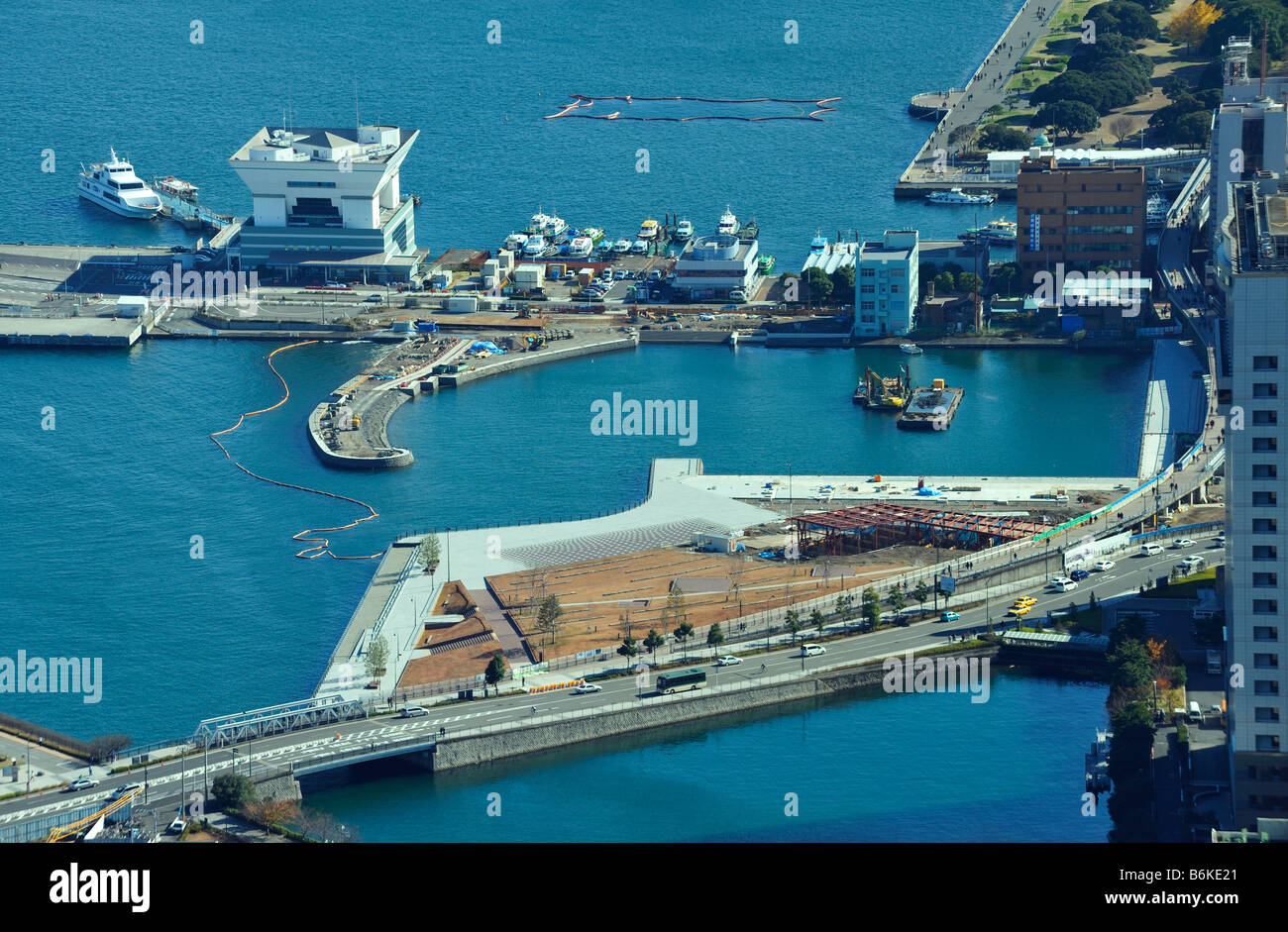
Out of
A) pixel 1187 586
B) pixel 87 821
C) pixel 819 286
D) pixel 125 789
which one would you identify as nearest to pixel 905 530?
pixel 1187 586

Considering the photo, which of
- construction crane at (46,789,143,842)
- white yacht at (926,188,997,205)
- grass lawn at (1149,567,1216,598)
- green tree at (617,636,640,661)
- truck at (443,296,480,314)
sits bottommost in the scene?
construction crane at (46,789,143,842)

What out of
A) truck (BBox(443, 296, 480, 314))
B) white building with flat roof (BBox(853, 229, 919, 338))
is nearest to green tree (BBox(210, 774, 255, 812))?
white building with flat roof (BBox(853, 229, 919, 338))

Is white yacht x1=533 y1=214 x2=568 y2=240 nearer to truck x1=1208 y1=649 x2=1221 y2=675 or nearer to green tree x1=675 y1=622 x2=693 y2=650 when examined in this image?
green tree x1=675 y1=622 x2=693 y2=650

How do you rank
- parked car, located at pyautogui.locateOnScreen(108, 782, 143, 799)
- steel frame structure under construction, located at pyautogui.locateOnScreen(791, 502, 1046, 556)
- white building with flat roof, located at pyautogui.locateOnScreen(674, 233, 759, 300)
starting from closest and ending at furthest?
parked car, located at pyautogui.locateOnScreen(108, 782, 143, 799), steel frame structure under construction, located at pyautogui.locateOnScreen(791, 502, 1046, 556), white building with flat roof, located at pyautogui.locateOnScreen(674, 233, 759, 300)

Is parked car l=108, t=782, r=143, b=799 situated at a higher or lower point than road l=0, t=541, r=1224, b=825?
lower

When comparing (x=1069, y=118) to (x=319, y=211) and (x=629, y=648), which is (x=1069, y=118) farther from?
(x=629, y=648)

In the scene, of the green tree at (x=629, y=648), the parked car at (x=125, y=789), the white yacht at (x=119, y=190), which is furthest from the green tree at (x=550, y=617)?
the white yacht at (x=119, y=190)
